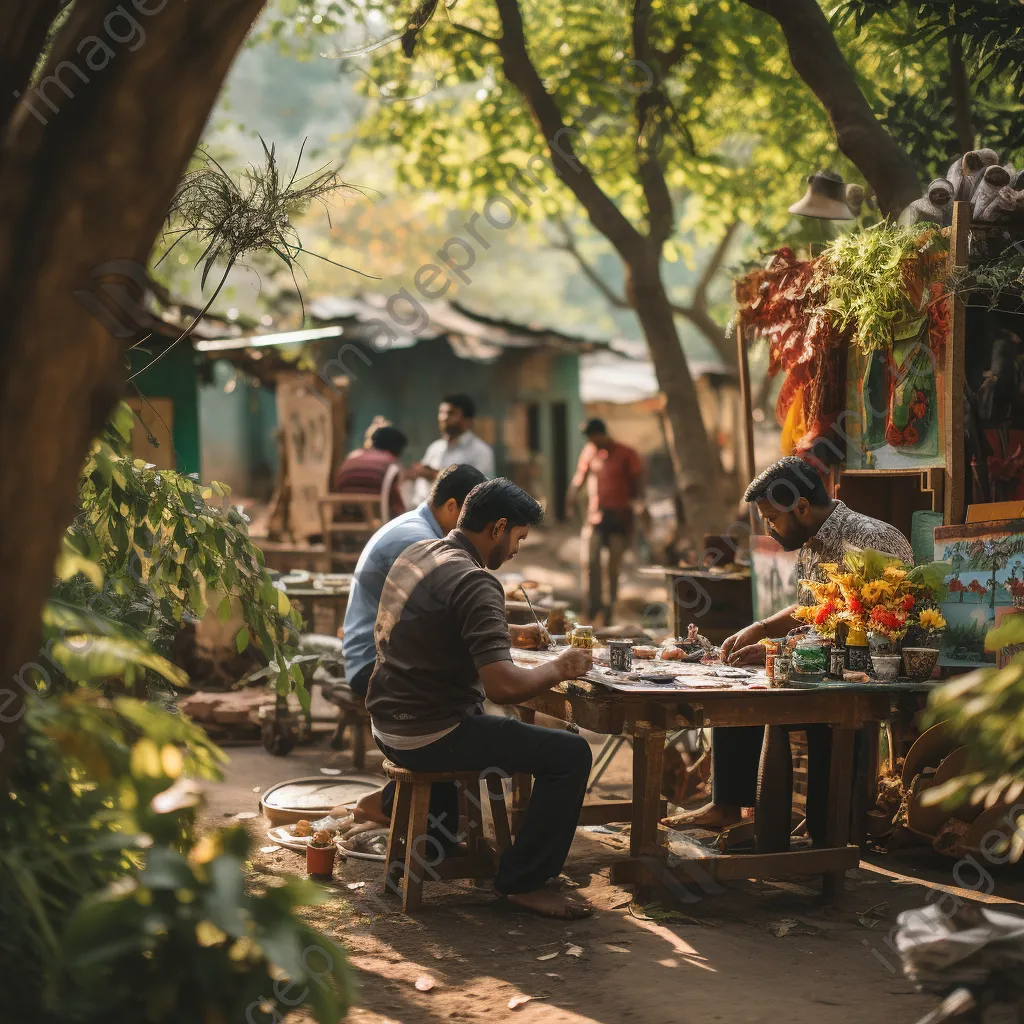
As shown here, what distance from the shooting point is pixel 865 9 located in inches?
329

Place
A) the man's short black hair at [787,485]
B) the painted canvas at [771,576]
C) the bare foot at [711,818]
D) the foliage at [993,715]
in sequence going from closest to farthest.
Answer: the foliage at [993,715] → the man's short black hair at [787,485] → the bare foot at [711,818] → the painted canvas at [771,576]

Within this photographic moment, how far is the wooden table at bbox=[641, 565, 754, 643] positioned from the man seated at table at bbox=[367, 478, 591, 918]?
3.29 meters

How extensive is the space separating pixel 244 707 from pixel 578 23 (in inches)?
332

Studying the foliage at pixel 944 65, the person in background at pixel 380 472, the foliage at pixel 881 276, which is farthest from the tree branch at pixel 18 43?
the person in background at pixel 380 472

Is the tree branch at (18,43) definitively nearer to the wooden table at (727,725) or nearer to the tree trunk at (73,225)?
the tree trunk at (73,225)

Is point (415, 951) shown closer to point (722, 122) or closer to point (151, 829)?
point (151, 829)

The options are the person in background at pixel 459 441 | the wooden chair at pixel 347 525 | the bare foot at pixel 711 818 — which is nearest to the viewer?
the bare foot at pixel 711 818

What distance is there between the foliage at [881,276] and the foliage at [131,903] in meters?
4.65

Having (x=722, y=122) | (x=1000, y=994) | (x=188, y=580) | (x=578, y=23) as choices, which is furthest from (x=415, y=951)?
(x=722, y=122)

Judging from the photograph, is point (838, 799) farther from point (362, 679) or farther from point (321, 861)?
point (362, 679)

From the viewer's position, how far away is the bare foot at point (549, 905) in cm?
519

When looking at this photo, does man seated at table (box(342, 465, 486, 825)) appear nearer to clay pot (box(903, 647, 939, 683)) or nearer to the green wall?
clay pot (box(903, 647, 939, 683))

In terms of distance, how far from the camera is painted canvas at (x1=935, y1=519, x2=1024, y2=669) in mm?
5609

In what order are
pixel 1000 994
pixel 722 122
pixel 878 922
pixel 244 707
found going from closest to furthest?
1. pixel 1000 994
2. pixel 878 922
3. pixel 244 707
4. pixel 722 122
